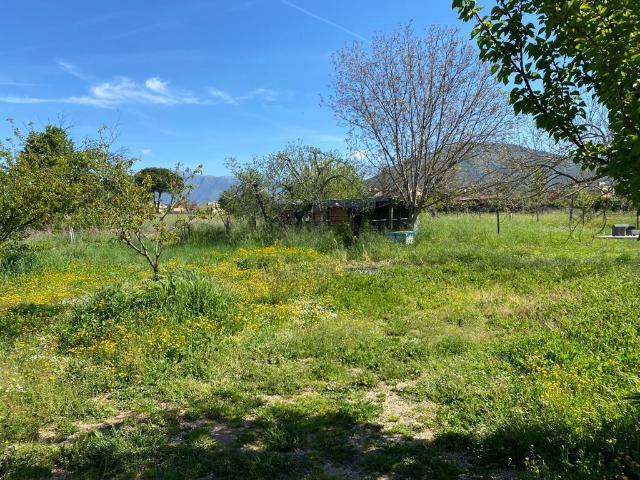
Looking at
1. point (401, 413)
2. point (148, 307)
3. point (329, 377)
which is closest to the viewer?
point (401, 413)

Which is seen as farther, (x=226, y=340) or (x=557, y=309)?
(x=557, y=309)

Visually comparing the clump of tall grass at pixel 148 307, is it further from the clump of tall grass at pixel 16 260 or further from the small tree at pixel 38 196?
the clump of tall grass at pixel 16 260

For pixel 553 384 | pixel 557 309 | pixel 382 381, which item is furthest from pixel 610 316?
pixel 382 381

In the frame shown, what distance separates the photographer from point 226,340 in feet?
20.1

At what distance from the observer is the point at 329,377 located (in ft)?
16.6

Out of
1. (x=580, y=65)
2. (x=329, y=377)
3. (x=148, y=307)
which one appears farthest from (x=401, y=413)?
(x=148, y=307)

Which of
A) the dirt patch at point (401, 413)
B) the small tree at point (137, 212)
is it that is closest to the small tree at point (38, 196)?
the small tree at point (137, 212)

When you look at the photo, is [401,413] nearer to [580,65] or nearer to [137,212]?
[580,65]

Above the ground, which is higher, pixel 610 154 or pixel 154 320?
pixel 610 154

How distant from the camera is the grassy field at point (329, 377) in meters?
3.37

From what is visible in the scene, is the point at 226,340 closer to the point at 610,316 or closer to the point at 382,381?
the point at 382,381

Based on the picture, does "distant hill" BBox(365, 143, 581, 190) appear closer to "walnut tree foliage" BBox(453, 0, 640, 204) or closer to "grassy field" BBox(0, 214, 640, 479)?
"grassy field" BBox(0, 214, 640, 479)

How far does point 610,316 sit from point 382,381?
3765 mm

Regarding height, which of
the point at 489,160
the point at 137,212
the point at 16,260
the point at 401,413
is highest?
the point at 489,160
